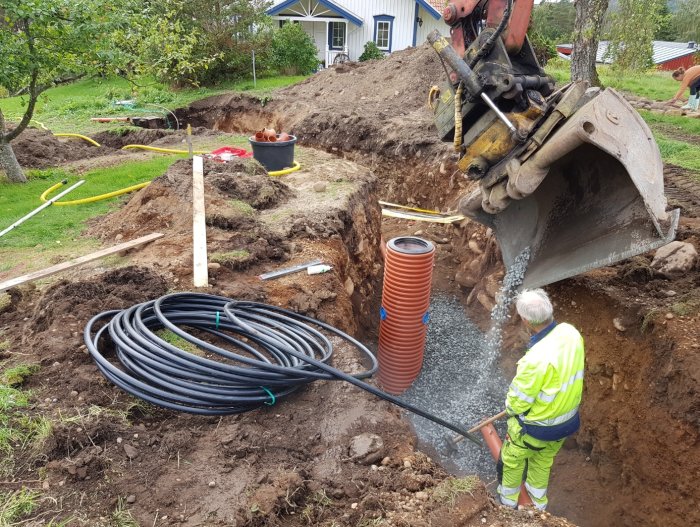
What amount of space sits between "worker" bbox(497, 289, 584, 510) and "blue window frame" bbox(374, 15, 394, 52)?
24.3 metres

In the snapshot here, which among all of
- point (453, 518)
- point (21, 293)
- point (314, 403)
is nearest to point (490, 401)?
point (314, 403)

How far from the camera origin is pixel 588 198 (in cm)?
445

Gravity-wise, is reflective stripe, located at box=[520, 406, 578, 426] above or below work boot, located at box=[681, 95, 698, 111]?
below

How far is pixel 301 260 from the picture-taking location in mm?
5141

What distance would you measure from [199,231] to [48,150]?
742cm

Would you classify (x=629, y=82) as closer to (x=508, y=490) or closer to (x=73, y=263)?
(x=508, y=490)

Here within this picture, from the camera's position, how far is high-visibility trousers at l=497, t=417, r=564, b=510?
12.0 ft

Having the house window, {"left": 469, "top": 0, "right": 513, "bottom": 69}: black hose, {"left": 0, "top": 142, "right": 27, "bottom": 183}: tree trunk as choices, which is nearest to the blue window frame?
the house window

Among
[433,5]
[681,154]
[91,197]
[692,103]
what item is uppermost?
[433,5]

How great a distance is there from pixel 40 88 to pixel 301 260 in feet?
20.0

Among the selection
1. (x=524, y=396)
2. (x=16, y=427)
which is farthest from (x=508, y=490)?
(x=16, y=427)

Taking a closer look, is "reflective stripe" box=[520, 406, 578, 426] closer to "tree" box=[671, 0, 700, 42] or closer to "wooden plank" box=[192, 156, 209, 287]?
"wooden plank" box=[192, 156, 209, 287]

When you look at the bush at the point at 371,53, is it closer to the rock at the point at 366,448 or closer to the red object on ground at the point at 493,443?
the red object on ground at the point at 493,443

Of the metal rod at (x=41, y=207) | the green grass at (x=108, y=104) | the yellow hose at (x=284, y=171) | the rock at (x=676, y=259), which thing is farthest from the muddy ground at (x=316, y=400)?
the green grass at (x=108, y=104)
